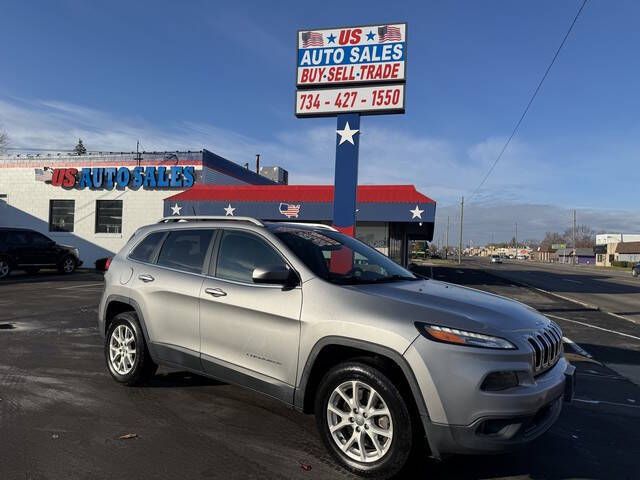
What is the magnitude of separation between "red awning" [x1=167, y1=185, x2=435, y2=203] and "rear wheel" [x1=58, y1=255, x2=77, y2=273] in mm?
5199

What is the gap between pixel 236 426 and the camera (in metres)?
4.62

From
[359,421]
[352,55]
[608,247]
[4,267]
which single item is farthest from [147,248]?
[608,247]

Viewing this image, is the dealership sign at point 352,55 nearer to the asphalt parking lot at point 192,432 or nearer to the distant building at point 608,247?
the asphalt parking lot at point 192,432

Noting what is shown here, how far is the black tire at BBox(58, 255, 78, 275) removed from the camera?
22.0m

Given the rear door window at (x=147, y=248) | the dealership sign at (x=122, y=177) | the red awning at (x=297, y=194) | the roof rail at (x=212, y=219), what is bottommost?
the rear door window at (x=147, y=248)

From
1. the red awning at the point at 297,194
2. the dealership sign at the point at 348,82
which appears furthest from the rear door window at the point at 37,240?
the dealership sign at the point at 348,82

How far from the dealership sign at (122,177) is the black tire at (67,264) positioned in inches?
255

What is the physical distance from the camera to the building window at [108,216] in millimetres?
28266

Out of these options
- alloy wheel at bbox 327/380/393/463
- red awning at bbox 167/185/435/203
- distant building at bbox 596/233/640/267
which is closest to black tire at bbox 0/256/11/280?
red awning at bbox 167/185/435/203

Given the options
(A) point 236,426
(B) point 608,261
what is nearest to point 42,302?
(A) point 236,426

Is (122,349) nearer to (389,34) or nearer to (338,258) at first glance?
(338,258)

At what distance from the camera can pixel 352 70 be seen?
11.9 meters

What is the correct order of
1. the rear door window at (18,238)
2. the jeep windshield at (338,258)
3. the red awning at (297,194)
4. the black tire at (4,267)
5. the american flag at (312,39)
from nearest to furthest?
1. the jeep windshield at (338,258)
2. the american flag at (312,39)
3. the black tire at (4,267)
4. the rear door window at (18,238)
5. the red awning at (297,194)

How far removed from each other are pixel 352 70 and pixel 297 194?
1156cm
